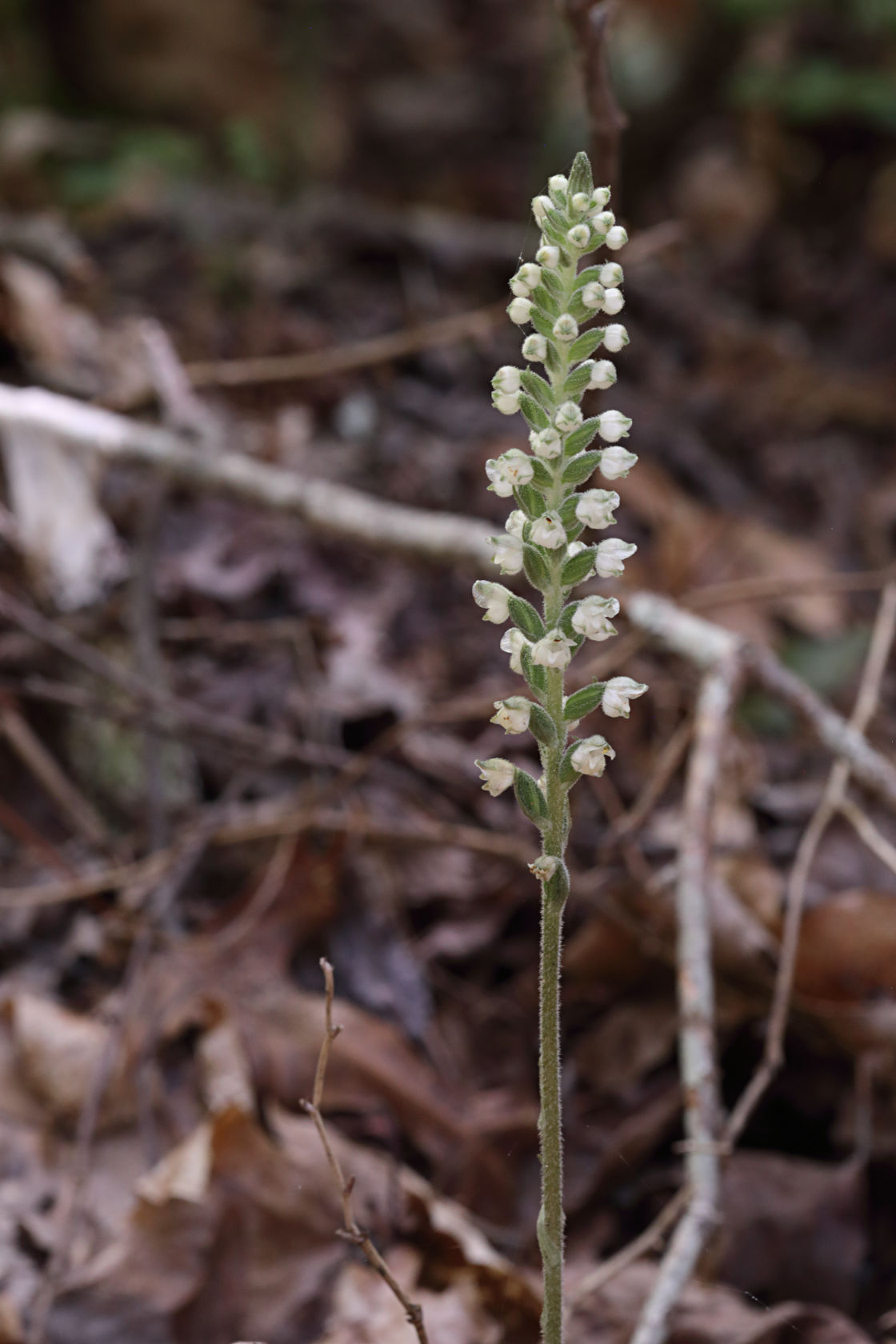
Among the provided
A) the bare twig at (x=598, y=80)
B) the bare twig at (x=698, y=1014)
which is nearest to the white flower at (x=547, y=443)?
the bare twig at (x=698, y=1014)

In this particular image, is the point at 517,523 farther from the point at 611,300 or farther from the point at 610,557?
the point at 611,300

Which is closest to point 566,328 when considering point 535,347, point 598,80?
point 535,347

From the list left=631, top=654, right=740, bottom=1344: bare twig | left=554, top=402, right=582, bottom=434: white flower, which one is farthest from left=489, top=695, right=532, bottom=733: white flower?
left=631, top=654, right=740, bottom=1344: bare twig

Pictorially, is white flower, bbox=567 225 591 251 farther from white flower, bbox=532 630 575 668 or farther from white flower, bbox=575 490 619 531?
white flower, bbox=532 630 575 668

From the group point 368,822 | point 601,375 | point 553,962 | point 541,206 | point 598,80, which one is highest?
point 598,80

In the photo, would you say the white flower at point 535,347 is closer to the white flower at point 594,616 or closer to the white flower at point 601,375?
the white flower at point 601,375

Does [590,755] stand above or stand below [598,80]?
below

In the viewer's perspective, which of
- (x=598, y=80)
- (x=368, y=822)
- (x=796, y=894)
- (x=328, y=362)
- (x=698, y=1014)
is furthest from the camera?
(x=328, y=362)

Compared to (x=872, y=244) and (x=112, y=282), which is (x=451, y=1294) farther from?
(x=872, y=244)
